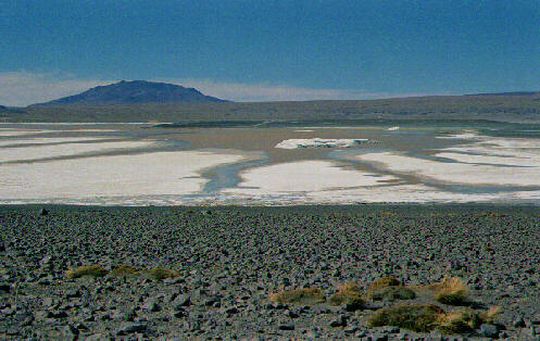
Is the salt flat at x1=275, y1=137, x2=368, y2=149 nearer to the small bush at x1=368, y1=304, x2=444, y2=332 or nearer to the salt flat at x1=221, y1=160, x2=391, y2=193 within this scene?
the salt flat at x1=221, y1=160, x2=391, y2=193

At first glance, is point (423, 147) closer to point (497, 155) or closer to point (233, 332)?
point (497, 155)

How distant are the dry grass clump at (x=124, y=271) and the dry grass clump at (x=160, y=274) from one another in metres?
0.26

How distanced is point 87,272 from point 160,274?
1172 mm

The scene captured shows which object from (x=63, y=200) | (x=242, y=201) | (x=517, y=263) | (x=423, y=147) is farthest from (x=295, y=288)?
(x=423, y=147)

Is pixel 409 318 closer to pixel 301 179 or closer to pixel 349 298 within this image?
pixel 349 298

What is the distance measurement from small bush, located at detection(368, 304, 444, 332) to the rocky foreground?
0.17 metres

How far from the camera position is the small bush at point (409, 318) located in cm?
810

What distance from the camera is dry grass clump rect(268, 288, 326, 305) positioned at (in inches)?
371

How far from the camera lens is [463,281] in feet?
35.1

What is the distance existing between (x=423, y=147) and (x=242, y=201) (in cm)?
2708

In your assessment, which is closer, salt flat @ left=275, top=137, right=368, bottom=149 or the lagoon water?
the lagoon water

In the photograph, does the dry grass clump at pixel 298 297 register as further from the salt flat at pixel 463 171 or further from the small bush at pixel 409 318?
the salt flat at pixel 463 171

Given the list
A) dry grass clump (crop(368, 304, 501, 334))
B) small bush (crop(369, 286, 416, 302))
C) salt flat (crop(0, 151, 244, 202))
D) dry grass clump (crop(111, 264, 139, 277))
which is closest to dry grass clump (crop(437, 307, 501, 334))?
dry grass clump (crop(368, 304, 501, 334))

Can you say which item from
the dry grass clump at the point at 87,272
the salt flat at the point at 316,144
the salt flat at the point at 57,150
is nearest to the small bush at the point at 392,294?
the dry grass clump at the point at 87,272
